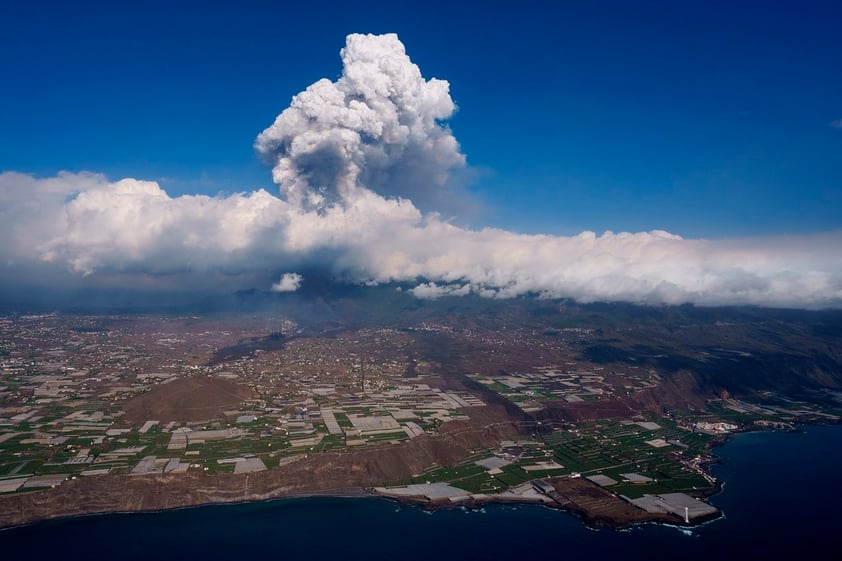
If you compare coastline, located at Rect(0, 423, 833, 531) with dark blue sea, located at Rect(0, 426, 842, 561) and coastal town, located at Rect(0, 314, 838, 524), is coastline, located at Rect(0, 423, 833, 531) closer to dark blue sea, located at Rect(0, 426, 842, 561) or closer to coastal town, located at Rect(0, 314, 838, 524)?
coastal town, located at Rect(0, 314, 838, 524)

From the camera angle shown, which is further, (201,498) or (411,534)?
(201,498)

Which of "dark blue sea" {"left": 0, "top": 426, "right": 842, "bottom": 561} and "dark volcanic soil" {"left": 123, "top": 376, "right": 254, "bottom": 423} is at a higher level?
"dark volcanic soil" {"left": 123, "top": 376, "right": 254, "bottom": 423}

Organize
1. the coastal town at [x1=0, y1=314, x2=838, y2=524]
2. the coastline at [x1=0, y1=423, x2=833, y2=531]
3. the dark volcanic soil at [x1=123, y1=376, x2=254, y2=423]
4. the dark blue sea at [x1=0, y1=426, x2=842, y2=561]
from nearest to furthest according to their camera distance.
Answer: the dark blue sea at [x1=0, y1=426, x2=842, y2=561] → the coastline at [x1=0, y1=423, x2=833, y2=531] → the coastal town at [x1=0, y1=314, x2=838, y2=524] → the dark volcanic soil at [x1=123, y1=376, x2=254, y2=423]

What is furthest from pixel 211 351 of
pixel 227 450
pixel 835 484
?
pixel 835 484

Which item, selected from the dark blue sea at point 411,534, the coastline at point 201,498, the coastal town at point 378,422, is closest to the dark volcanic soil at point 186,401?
the coastal town at point 378,422

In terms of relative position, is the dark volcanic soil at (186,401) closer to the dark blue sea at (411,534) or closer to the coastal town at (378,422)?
the coastal town at (378,422)

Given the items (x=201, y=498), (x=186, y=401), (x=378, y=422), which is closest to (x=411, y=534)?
(x=201, y=498)

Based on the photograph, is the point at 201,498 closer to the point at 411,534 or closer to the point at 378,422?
the point at 411,534

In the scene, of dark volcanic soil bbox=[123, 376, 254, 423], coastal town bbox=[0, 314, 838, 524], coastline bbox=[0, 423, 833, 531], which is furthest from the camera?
dark volcanic soil bbox=[123, 376, 254, 423]

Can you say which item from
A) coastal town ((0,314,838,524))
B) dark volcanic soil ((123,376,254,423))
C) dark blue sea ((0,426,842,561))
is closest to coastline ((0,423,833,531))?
coastal town ((0,314,838,524))
